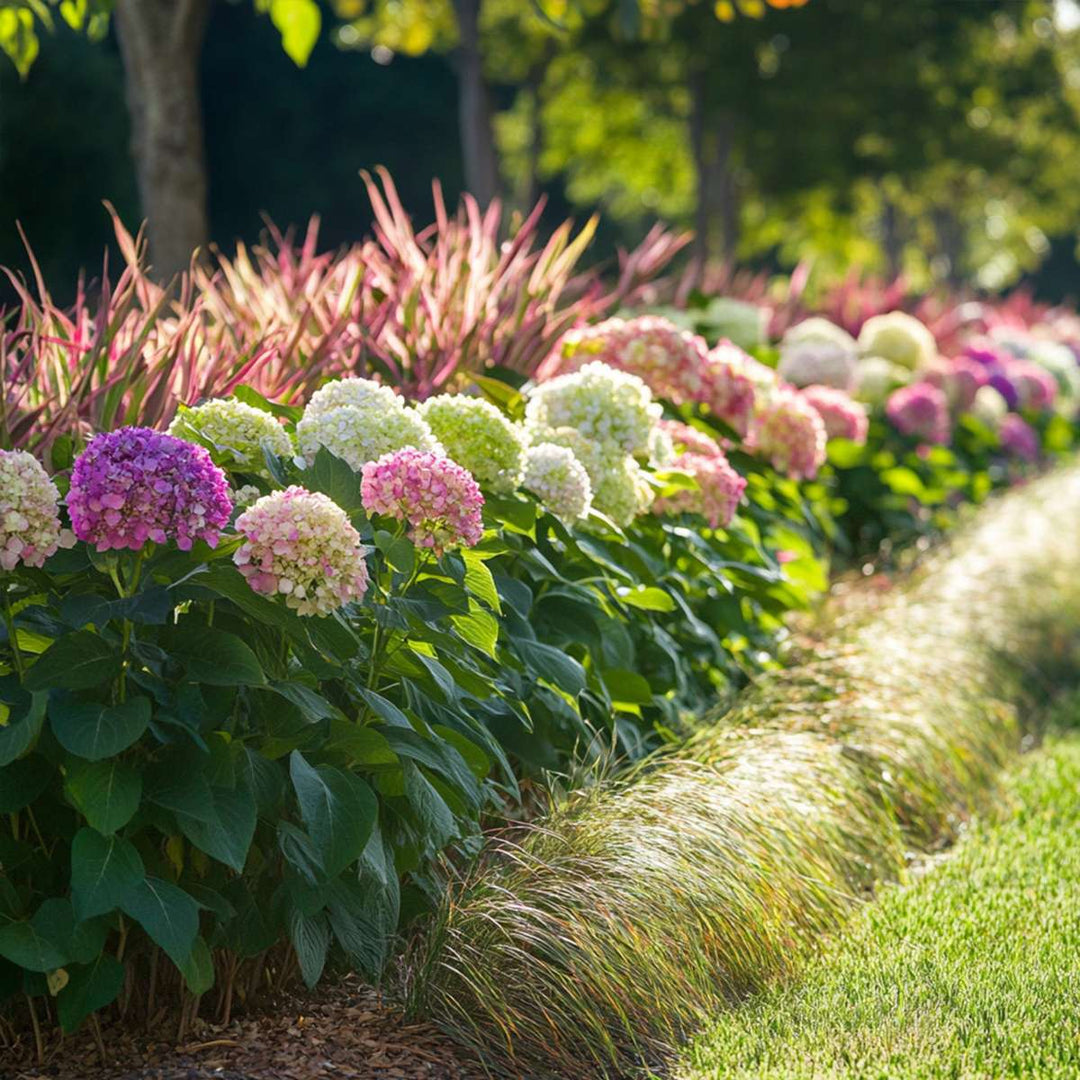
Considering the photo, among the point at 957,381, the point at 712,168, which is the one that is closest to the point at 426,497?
the point at 957,381

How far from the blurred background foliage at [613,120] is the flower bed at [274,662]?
1902 mm

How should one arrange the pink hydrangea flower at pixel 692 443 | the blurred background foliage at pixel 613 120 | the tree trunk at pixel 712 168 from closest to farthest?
the pink hydrangea flower at pixel 692 443, the blurred background foliage at pixel 613 120, the tree trunk at pixel 712 168

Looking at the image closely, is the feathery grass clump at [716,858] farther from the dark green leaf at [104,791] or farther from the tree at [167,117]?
the tree at [167,117]

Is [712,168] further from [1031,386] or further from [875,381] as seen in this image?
[875,381]

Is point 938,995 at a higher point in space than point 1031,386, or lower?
lower

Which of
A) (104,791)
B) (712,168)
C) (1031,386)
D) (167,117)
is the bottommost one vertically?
(104,791)

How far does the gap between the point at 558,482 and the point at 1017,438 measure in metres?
6.51

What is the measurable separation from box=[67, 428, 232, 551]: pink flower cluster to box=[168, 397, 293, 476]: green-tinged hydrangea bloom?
0.49 m

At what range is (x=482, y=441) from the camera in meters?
3.65

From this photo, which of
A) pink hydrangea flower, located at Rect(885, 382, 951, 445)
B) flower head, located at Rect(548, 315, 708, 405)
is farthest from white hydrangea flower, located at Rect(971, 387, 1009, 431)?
flower head, located at Rect(548, 315, 708, 405)

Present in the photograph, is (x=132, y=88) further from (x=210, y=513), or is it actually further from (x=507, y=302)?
(x=210, y=513)

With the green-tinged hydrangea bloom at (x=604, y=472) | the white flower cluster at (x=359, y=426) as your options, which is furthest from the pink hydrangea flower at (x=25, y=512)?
the green-tinged hydrangea bloom at (x=604, y=472)

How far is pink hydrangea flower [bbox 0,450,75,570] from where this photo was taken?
8.55ft

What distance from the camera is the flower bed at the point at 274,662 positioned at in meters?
2.63
